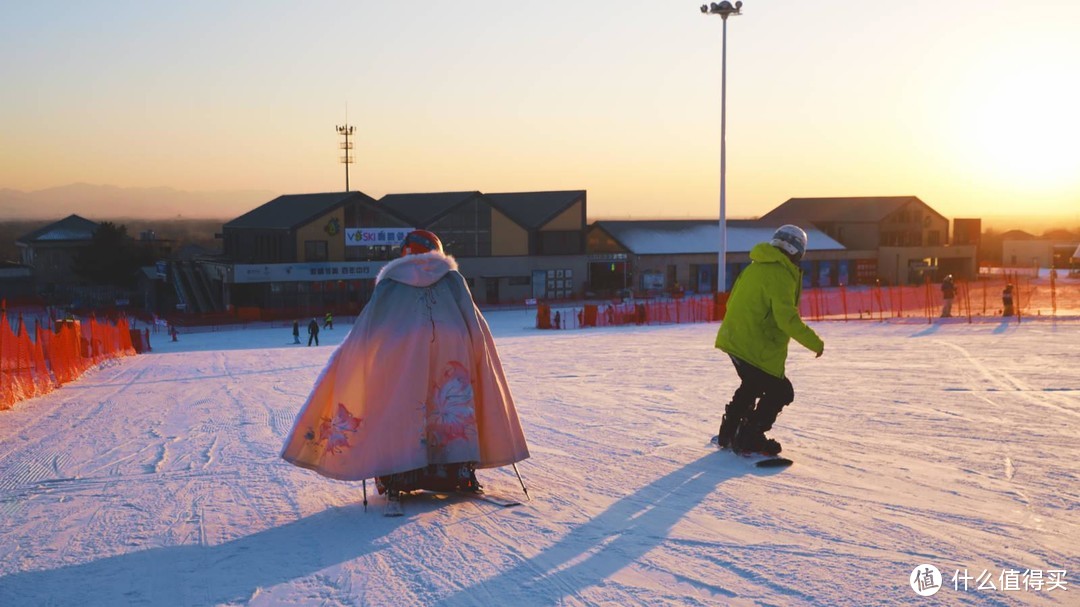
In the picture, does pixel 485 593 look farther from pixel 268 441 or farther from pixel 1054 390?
pixel 1054 390

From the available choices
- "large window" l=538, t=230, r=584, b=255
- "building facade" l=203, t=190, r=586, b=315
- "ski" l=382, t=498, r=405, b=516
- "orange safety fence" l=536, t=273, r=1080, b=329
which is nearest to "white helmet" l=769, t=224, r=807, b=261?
"ski" l=382, t=498, r=405, b=516

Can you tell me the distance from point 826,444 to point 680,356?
877cm

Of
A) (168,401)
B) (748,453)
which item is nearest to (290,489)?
(748,453)

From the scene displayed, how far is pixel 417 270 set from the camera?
232 inches

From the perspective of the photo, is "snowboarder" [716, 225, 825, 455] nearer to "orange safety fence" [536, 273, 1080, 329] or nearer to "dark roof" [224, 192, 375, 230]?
"orange safety fence" [536, 273, 1080, 329]

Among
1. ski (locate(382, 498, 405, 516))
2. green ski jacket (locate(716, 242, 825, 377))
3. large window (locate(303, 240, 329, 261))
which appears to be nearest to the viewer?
ski (locate(382, 498, 405, 516))

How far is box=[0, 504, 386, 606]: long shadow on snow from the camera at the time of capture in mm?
4371

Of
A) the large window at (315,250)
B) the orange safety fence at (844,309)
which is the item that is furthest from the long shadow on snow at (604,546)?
the large window at (315,250)

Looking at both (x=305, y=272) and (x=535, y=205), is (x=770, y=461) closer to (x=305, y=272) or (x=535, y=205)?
(x=305, y=272)

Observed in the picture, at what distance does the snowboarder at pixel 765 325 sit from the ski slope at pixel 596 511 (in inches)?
19.1

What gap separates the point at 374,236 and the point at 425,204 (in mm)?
6027

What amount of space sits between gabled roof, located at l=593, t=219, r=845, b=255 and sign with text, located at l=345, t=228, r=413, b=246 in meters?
13.6

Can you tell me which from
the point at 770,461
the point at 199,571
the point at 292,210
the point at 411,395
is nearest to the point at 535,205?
the point at 292,210

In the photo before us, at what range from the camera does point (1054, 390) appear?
421 inches
